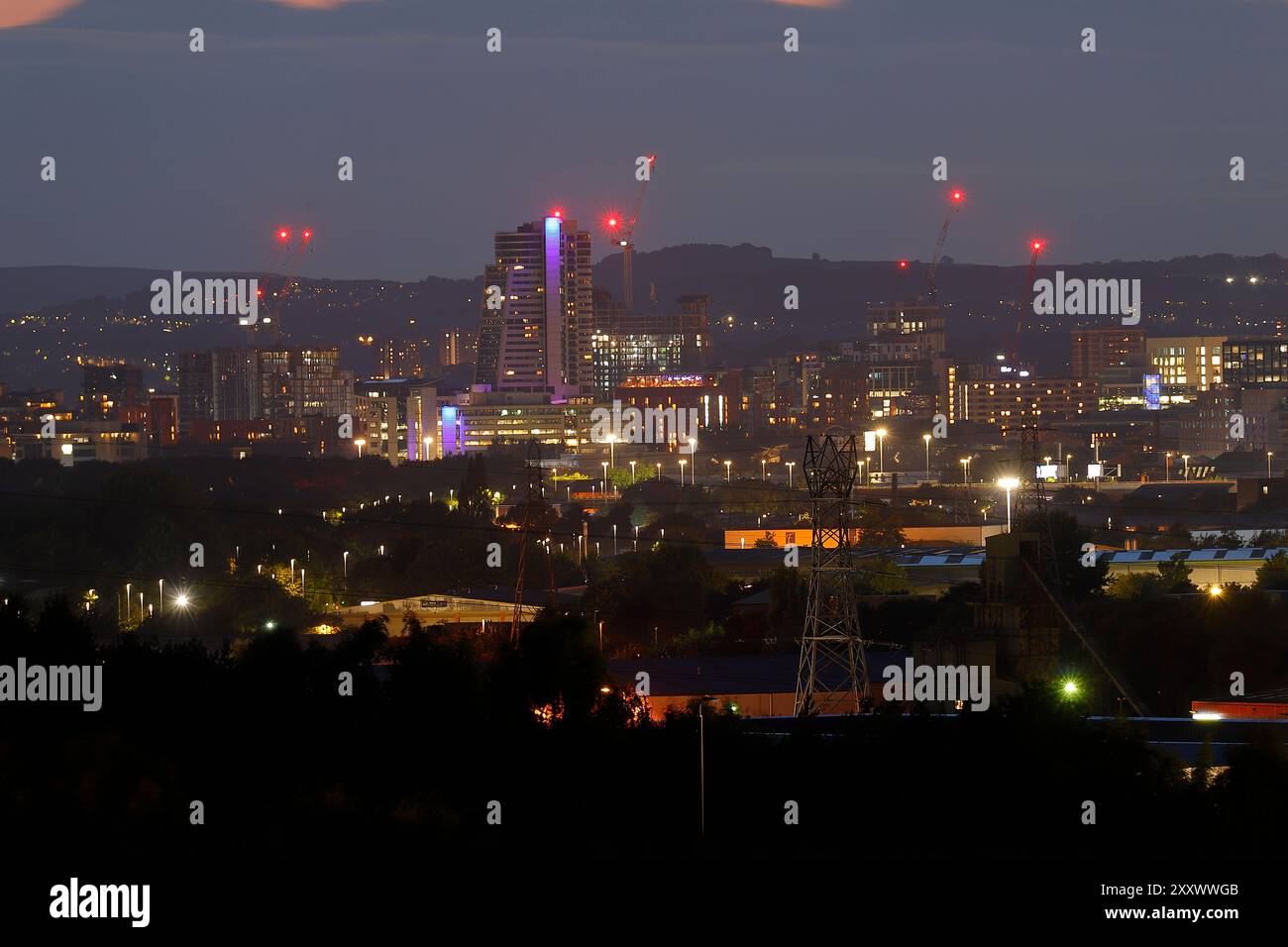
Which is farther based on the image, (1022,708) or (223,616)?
(223,616)

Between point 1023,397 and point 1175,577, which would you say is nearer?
point 1175,577

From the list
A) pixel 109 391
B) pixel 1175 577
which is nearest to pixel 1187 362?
pixel 109 391

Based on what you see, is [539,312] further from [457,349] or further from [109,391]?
[457,349]

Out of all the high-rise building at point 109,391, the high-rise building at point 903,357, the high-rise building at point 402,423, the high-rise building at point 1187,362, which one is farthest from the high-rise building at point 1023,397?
the high-rise building at point 109,391

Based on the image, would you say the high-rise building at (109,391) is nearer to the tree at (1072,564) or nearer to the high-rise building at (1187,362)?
the high-rise building at (1187,362)

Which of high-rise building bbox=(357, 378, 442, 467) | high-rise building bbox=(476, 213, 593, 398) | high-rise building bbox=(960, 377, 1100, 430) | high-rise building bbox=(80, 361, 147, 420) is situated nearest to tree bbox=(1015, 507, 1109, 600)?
high-rise building bbox=(357, 378, 442, 467)
